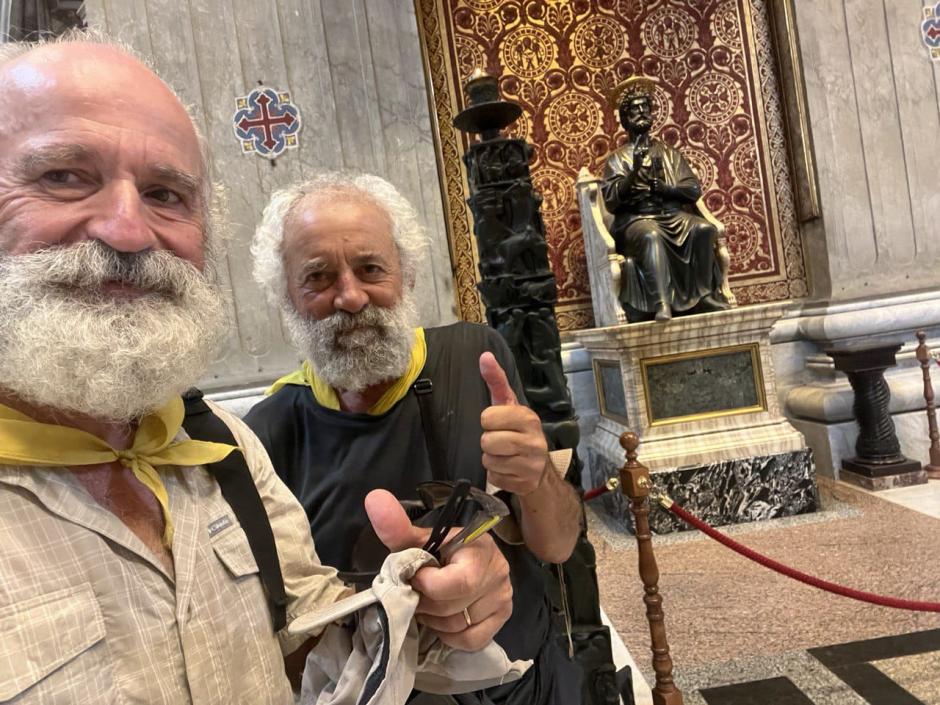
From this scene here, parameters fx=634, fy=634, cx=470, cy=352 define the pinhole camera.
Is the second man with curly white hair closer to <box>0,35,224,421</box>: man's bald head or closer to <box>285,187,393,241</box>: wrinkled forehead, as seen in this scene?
<box>285,187,393,241</box>: wrinkled forehead

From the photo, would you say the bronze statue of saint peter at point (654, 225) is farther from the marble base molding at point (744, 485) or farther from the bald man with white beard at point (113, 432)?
the bald man with white beard at point (113, 432)

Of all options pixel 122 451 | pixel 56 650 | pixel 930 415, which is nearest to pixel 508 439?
pixel 122 451

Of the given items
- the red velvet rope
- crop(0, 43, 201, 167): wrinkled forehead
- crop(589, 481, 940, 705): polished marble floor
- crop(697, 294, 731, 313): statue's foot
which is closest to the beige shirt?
crop(0, 43, 201, 167): wrinkled forehead

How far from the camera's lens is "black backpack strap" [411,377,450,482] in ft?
4.79

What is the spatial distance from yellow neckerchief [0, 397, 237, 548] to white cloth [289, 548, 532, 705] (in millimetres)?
261

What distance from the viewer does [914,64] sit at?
5.07 metres

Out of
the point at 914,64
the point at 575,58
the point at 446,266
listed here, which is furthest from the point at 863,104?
the point at 446,266

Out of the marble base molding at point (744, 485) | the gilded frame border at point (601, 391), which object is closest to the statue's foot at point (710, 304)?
the gilded frame border at point (601, 391)

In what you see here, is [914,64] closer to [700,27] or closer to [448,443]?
[700,27]

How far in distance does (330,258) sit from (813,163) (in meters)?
4.96

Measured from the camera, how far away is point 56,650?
0.67 m

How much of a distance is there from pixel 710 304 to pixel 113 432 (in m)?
4.36

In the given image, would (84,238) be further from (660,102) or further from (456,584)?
(660,102)

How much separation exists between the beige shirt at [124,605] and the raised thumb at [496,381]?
1.61ft
